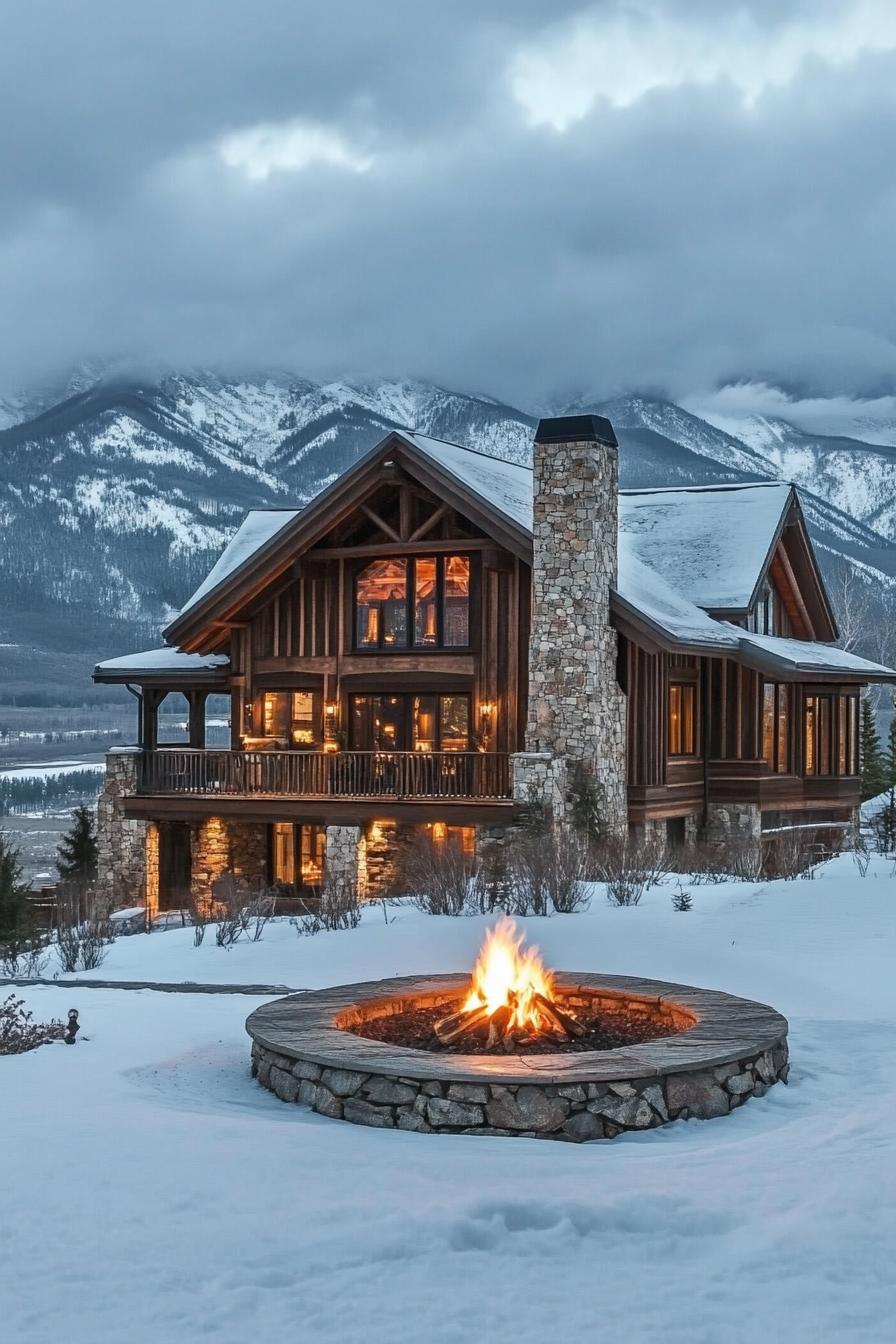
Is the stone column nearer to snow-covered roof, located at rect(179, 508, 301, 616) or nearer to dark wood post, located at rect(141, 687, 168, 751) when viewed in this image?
dark wood post, located at rect(141, 687, 168, 751)

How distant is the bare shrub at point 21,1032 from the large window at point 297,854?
1855cm

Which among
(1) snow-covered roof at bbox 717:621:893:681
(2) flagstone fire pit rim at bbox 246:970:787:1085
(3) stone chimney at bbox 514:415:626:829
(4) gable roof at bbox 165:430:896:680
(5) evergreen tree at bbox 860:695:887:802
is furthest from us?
(5) evergreen tree at bbox 860:695:887:802

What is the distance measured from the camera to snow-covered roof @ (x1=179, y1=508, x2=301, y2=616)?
31578mm

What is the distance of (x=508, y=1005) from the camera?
10.7 metres

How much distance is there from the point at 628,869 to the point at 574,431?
9952mm

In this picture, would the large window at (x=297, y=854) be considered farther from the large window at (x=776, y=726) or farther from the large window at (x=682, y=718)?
the large window at (x=776, y=726)

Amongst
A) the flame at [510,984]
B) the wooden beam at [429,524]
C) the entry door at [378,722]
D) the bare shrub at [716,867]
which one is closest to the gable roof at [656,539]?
the wooden beam at [429,524]

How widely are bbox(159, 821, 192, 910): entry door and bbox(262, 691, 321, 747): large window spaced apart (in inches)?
110

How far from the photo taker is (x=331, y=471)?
167875 mm

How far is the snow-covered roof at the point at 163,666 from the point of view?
30797 mm

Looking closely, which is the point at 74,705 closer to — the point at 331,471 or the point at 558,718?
the point at 331,471

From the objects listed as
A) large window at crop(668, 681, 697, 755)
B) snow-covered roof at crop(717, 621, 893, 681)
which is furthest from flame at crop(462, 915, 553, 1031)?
large window at crop(668, 681, 697, 755)

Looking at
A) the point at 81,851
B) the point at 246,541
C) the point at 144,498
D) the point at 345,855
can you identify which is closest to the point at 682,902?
the point at 345,855

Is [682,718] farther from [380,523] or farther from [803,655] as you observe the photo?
[380,523]
